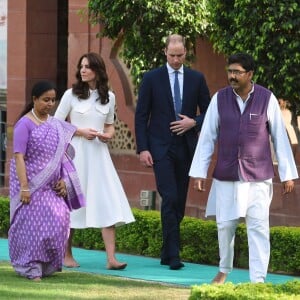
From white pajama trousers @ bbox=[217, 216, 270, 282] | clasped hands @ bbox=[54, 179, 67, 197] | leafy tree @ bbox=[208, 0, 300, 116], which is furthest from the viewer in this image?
leafy tree @ bbox=[208, 0, 300, 116]

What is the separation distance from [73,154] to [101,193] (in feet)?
2.21

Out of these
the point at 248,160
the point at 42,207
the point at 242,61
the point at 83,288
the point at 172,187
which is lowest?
the point at 83,288

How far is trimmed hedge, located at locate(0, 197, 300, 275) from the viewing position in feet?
37.1

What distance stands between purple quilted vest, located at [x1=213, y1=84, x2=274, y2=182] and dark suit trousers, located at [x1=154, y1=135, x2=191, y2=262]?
1.55 meters

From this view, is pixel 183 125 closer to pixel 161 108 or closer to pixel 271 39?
pixel 161 108

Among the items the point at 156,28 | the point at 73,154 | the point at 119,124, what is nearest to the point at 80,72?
the point at 73,154

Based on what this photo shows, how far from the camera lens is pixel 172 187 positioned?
440 inches

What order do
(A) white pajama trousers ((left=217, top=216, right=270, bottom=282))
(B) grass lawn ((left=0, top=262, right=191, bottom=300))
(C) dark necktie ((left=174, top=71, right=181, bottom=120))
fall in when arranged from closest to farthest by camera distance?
(B) grass lawn ((left=0, top=262, right=191, bottom=300)) → (A) white pajama trousers ((left=217, top=216, right=270, bottom=282)) → (C) dark necktie ((left=174, top=71, right=181, bottom=120))

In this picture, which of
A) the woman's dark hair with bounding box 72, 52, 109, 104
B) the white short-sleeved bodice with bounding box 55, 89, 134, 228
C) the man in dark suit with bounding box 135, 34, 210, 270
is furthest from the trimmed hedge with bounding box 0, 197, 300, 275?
the woman's dark hair with bounding box 72, 52, 109, 104

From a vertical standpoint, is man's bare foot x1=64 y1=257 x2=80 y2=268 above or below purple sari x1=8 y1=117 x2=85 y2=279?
below

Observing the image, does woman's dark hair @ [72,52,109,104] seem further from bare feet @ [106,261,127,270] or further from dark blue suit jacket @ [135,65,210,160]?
bare feet @ [106,261,127,270]

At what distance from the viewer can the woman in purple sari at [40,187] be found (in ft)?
33.7

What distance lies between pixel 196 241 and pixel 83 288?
8.61ft

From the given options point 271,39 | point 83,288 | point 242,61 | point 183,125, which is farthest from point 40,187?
point 271,39
